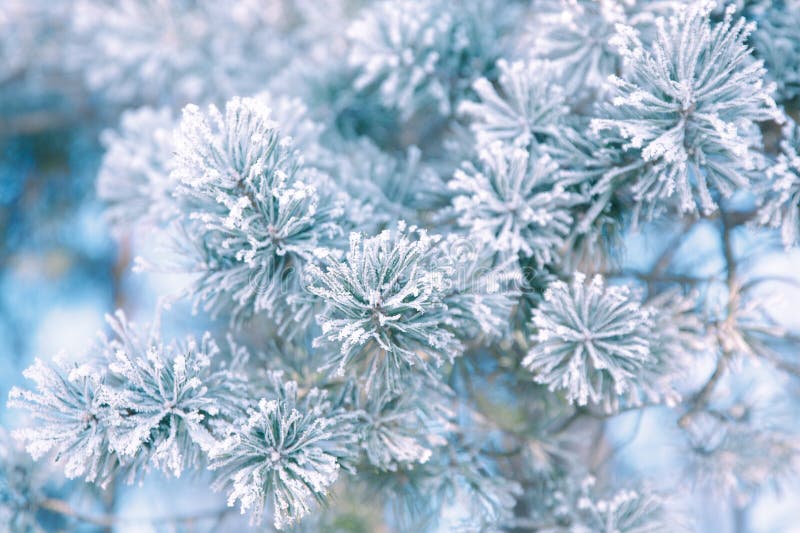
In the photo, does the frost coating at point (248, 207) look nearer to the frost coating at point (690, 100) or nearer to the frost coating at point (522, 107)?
the frost coating at point (522, 107)

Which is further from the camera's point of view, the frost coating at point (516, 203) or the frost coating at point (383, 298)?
the frost coating at point (516, 203)

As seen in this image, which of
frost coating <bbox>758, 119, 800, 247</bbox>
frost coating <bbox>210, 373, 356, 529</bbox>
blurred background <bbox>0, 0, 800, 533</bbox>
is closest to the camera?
frost coating <bbox>210, 373, 356, 529</bbox>

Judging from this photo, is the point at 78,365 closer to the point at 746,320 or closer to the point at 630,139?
the point at 630,139

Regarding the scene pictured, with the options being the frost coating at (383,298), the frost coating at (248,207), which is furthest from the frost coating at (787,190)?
the frost coating at (248,207)

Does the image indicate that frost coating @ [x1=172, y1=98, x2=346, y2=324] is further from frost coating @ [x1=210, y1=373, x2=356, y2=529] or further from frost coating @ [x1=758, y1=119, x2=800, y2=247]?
frost coating @ [x1=758, y1=119, x2=800, y2=247]

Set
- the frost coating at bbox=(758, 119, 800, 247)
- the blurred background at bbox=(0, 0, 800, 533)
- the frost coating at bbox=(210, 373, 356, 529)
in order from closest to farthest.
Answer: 1. the frost coating at bbox=(210, 373, 356, 529)
2. the frost coating at bbox=(758, 119, 800, 247)
3. the blurred background at bbox=(0, 0, 800, 533)

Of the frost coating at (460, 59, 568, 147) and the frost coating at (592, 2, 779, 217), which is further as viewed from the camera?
the frost coating at (460, 59, 568, 147)

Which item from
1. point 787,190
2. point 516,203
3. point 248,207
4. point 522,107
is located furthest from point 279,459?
point 787,190

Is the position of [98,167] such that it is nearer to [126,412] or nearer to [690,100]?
[126,412]

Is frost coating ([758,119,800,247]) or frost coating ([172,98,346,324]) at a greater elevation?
frost coating ([172,98,346,324])

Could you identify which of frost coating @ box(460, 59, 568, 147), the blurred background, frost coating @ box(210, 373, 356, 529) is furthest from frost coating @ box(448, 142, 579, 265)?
frost coating @ box(210, 373, 356, 529)

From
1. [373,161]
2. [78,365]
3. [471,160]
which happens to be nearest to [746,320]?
[471,160]

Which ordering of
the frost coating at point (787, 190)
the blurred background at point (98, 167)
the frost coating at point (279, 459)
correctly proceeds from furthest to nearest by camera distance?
Result: 1. the blurred background at point (98, 167)
2. the frost coating at point (787, 190)
3. the frost coating at point (279, 459)
